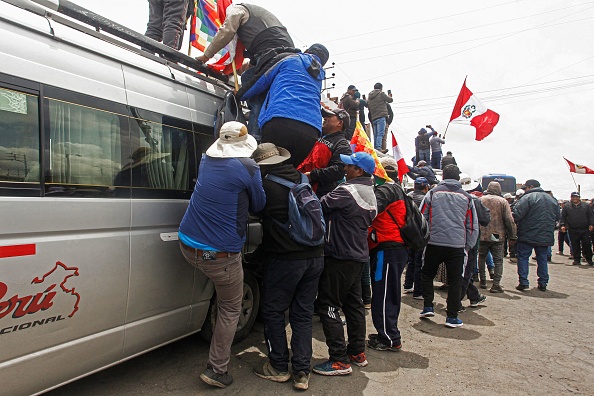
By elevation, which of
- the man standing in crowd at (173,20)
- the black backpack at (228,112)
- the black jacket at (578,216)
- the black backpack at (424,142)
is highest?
the man standing in crowd at (173,20)

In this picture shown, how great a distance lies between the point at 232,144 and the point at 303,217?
0.84 metres

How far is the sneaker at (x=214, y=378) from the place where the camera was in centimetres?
302

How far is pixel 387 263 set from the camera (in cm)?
406

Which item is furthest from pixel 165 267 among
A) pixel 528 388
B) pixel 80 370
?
pixel 528 388

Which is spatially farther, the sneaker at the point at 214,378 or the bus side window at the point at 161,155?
the sneaker at the point at 214,378

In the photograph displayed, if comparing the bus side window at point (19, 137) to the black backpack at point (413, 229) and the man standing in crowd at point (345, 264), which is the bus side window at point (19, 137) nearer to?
the man standing in crowd at point (345, 264)

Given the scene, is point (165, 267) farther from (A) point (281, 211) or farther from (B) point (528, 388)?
(B) point (528, 388)

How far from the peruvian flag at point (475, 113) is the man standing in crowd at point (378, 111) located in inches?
74.6

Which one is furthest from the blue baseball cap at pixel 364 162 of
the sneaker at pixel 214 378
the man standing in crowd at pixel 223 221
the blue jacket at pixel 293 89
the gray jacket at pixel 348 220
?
the sneaker at pixel 214 378

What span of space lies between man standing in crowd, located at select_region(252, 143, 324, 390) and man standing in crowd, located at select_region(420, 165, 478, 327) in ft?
7.59

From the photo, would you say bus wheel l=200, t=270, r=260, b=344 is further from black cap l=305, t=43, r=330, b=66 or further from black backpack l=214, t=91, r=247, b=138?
black cap l=305, t=43, r=330, b=66

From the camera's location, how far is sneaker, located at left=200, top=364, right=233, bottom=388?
3023mm

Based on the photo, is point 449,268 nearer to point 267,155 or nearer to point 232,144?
point 267,155

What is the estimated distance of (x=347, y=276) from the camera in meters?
3.58
